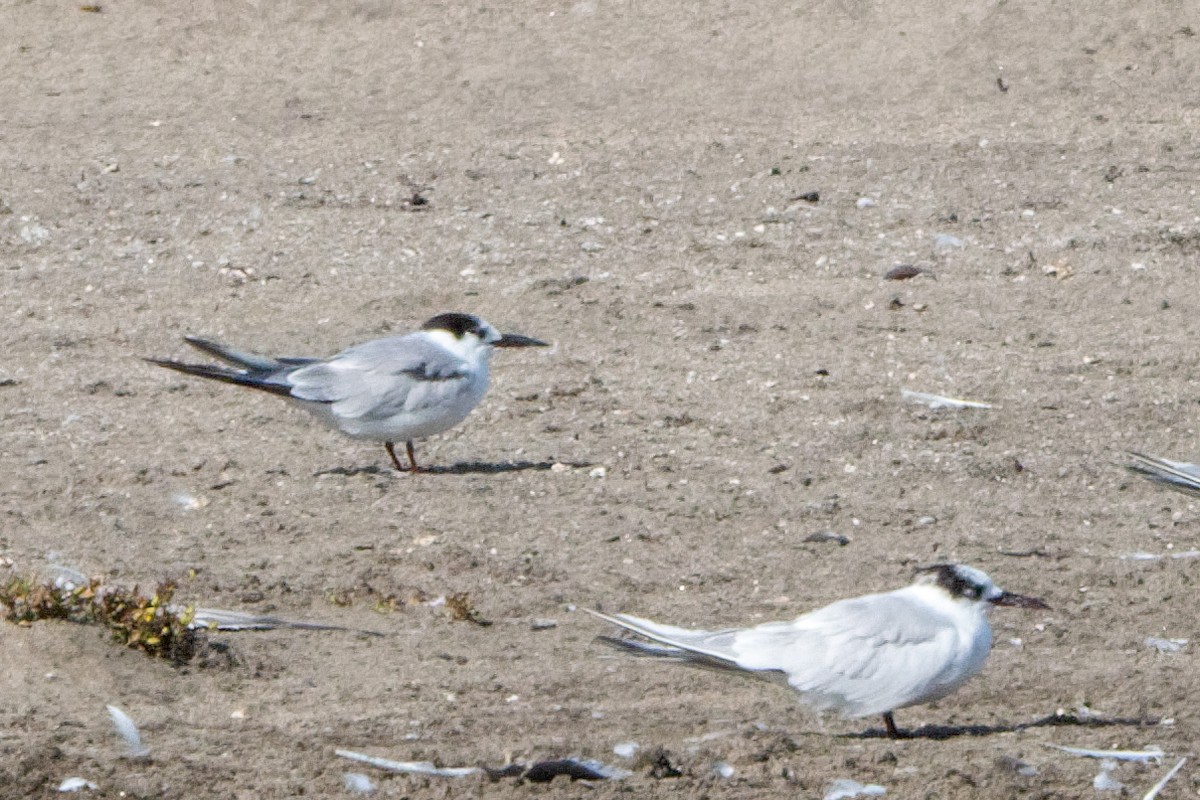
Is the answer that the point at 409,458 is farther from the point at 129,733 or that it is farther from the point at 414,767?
the point at 414,767

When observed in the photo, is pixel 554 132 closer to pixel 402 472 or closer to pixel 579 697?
pixel 402 472

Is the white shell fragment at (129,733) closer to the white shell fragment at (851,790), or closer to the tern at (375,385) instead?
the white shell fragment at (851,790)

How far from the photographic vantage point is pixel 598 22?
12.0 metres

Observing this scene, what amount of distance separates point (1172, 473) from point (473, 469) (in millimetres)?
2306

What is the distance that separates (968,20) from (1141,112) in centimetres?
126

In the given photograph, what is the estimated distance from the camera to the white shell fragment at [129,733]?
4.48m

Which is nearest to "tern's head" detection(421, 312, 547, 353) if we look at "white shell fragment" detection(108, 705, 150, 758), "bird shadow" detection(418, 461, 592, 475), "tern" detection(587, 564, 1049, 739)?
"bird shadow" detection(418, 461, 592, 475)

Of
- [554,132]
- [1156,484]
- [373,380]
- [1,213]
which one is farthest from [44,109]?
[1156,484]

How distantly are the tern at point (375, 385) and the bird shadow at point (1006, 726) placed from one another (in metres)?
2.45

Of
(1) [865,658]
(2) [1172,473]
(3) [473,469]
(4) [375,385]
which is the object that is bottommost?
(3) [473,469]

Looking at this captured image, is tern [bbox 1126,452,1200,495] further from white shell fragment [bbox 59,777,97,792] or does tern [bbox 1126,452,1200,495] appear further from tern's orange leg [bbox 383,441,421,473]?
white shell fragment [bbox 59,777,97,792]

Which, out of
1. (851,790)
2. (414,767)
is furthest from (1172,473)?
(414,767)

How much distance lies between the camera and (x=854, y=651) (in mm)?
4652

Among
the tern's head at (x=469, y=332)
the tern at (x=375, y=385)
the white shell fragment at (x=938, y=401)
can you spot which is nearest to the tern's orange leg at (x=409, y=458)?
the tern at (x=375, y=385)
